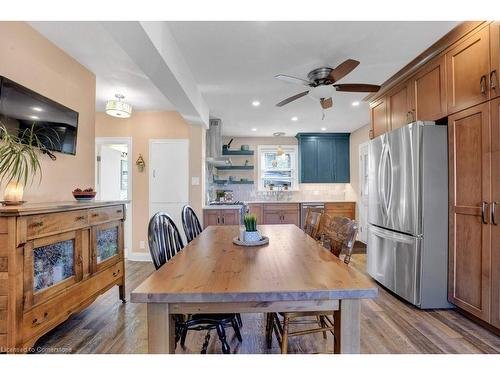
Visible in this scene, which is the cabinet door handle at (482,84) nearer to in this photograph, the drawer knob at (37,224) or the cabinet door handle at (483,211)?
the cabinet door handle at (483,211)

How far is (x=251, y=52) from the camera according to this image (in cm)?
252

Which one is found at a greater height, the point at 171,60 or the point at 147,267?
the point at 171,60

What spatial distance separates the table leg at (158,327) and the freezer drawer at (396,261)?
2407 mm

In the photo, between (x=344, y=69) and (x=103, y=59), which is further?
(x=103, y=59)

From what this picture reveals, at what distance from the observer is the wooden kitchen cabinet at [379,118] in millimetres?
3271

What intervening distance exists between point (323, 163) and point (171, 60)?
4645 mm

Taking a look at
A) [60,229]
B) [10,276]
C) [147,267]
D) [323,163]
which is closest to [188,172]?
[147,267]

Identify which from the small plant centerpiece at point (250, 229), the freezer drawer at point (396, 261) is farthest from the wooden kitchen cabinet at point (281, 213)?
the small plant centerpiece at point (250, 229)

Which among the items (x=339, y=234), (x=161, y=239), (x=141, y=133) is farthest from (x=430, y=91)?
(x=141, y=133)

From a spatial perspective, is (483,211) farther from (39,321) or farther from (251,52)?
(39,321)

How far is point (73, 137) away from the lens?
8.63 ft

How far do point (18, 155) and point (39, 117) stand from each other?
0.63 metres

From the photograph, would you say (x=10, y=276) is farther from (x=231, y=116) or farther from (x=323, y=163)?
(x=323, y=163)

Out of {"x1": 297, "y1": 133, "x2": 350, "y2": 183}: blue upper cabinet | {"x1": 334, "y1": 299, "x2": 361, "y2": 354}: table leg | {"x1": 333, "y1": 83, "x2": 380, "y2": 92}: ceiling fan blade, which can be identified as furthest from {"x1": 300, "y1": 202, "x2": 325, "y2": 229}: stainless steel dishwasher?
{"x1": 334, "y1": 299, "x2": 361, "y2": 354}: table leg
